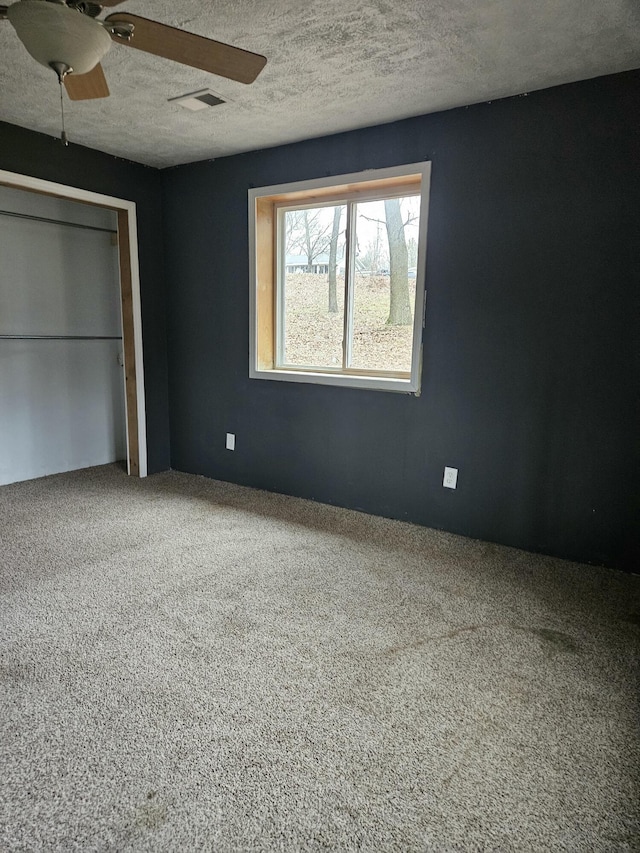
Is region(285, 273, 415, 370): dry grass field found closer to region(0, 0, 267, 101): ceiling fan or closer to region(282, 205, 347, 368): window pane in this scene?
region(282, 205, 347, 368): window pane

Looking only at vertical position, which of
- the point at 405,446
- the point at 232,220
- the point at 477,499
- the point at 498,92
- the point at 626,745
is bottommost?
the point at 626,745

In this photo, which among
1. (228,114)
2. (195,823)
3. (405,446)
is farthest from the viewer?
(405,446)

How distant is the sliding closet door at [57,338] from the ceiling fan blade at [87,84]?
7.34ft

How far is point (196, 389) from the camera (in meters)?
4.13

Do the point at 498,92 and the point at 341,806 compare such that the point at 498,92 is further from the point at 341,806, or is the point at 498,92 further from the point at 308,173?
the point at 341,806

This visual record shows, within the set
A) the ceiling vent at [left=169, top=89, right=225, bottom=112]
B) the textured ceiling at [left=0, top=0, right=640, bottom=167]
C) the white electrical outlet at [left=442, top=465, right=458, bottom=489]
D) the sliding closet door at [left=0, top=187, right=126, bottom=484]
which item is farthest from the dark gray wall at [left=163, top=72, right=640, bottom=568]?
the sliding closet door at [left=0, top=187, right=126, bottom=484]

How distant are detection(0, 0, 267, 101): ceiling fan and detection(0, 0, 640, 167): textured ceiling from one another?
1.52ft

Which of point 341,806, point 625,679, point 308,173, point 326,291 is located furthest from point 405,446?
point 341,806

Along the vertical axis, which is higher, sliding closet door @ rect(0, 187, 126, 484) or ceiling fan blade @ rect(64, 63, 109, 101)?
ceiling fan blade @ rect(64, 63, 109, 101)

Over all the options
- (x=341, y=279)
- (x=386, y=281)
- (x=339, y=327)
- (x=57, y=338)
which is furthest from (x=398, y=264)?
(x=57, y=338)

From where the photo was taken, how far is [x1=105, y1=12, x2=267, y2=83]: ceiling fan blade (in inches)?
56.6

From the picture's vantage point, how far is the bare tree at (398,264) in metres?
3.15

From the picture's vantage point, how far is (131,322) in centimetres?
396

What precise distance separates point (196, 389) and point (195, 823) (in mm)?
3243
